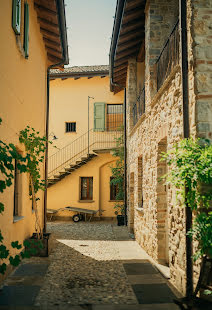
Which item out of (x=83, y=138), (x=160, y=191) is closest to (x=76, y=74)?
(x=83, y=138)

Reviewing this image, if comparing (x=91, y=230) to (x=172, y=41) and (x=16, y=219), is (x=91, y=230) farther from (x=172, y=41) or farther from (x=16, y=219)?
(x=172, y=41)

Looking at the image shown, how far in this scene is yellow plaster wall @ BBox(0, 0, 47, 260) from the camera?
215 inches

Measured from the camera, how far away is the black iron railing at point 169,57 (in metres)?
5.41

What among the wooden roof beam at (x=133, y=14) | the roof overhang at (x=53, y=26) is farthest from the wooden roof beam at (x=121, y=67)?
the wooden roof beam at (x=133, y=14)

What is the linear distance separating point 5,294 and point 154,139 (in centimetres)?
410

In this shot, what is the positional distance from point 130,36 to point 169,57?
3544 millimetres

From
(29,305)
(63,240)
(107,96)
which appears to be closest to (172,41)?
(29,305)

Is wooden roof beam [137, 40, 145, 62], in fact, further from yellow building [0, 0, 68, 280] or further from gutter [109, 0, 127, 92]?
yellow building [0, 0, 68, 280]

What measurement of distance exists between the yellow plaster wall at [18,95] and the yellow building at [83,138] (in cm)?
558

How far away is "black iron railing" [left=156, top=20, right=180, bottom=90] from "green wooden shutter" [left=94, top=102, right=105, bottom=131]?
8705 millimetres

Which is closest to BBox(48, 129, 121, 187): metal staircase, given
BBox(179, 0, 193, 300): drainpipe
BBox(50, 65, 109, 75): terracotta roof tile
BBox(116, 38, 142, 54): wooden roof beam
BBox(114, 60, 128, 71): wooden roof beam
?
BBox(50, 65, 109, 75): terracotta roof tile

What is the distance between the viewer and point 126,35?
9062 millimetres

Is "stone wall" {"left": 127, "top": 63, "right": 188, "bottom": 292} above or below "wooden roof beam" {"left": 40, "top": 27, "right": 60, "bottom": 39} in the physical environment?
below

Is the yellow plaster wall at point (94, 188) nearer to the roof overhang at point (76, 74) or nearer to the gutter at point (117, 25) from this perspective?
the roof overhang at point (76, 74)
